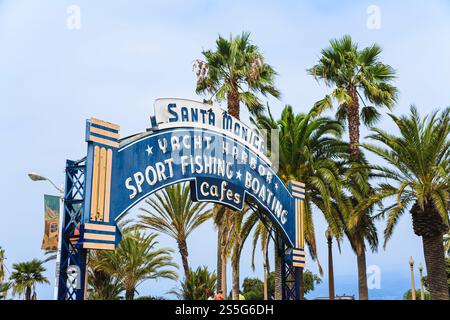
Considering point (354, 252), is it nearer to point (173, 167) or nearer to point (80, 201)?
point (173, 167)

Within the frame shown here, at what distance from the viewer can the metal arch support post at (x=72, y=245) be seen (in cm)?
1538

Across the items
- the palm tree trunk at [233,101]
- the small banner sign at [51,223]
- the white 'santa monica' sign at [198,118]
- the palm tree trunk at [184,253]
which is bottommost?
the small banner sign at [51,223]

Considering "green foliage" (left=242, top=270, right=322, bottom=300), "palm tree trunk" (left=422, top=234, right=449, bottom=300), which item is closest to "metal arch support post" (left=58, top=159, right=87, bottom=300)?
"palm tree trunk" (left=422, top=234, right=449, bottom=300)

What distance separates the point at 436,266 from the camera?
2675cm

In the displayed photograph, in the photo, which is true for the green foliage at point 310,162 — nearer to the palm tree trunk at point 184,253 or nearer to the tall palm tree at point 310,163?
the tall palm tree at point 310,163

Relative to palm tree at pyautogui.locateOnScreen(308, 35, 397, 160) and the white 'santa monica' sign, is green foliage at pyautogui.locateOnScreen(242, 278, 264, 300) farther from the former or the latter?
the white 'santa monica' sign

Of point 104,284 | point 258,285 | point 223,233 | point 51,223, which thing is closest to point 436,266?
point 223,233

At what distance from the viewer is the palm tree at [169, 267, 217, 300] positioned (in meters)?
39.8

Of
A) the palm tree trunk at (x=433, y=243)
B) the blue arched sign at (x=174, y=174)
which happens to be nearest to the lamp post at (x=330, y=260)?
the palm tree trunk at (x=433, y=243)

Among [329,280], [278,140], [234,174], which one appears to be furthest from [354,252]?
[234,174]

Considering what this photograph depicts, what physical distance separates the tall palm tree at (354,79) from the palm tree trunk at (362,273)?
572 centimetres

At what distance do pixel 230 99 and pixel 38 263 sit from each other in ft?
118

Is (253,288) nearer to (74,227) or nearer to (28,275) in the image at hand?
(28,275)

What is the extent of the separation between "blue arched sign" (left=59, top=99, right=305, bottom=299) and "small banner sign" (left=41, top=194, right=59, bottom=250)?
146 centimetres
